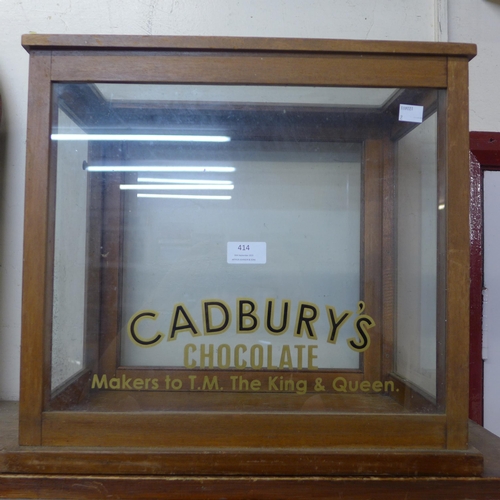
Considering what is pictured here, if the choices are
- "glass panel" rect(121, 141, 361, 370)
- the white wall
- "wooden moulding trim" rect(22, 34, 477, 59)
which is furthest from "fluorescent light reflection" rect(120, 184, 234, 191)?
the white wall

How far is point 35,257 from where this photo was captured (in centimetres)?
84

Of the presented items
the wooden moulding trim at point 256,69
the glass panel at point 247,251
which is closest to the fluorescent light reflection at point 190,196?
the glass panel at point 247,251

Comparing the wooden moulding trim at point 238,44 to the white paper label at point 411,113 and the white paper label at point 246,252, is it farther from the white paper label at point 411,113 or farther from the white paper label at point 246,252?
the white paper label at point 246,252

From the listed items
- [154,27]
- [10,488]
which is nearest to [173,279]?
[10,488]

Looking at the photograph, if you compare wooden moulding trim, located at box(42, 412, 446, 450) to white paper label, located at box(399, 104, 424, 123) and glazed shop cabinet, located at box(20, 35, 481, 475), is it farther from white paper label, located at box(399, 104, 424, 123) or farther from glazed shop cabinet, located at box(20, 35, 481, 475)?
white paper label, located at box(399, 104, 424, 123)

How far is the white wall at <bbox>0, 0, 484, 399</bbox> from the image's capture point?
1258 millimetres

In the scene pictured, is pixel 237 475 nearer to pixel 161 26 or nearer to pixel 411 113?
pixel 411 113

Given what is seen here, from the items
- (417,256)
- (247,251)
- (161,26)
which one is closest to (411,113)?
(417,256)

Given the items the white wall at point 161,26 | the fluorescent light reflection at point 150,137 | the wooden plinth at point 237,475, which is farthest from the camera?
the white wall at point 161,26

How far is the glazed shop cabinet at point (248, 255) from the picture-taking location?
0.84 metres

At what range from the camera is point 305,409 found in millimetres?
875

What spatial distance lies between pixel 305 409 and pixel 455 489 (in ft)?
0.90

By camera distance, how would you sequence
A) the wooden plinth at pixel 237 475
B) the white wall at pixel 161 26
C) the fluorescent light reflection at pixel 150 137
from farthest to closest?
the white wall at pixel 161 26 < the fluorescent light reflection at pixel 150 137 < the wooden plinth at pixel 237 475

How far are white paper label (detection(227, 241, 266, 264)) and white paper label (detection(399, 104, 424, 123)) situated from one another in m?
0.36
